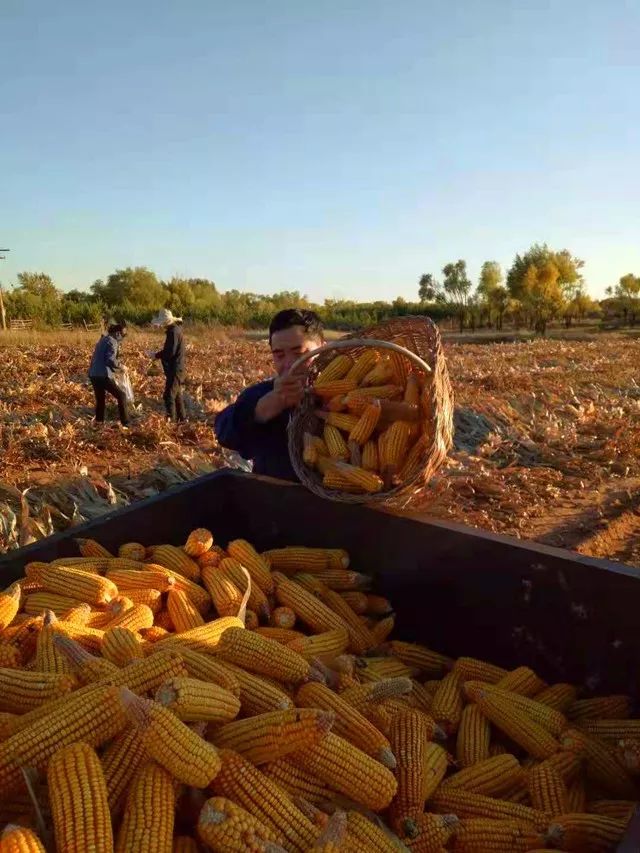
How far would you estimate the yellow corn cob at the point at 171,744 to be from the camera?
1.52 meters

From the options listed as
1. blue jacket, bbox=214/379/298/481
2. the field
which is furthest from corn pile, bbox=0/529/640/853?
the field

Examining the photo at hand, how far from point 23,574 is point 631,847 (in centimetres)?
260

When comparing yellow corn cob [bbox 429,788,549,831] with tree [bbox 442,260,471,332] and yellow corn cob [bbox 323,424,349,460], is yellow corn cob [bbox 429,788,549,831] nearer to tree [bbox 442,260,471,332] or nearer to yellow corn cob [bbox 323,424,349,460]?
yellow corn cob [bbox 323,424,349,460]

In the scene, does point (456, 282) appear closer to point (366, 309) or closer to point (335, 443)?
point (366, 309)

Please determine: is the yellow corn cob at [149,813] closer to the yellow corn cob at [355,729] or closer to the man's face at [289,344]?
the yellow corn cob at [355,729]

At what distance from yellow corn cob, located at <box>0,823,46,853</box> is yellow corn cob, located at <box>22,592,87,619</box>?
121 centimetres

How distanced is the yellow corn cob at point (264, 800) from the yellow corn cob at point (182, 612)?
3.17ft

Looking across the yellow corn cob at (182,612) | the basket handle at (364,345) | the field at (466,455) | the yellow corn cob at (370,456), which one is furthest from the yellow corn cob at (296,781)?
the field at (466,455)

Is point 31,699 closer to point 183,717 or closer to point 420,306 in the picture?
point 183,717

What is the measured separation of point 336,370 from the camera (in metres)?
3.54

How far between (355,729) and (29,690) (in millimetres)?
995

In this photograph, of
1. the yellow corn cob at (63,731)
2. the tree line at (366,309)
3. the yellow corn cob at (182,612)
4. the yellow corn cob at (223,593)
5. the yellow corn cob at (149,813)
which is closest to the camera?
the yellow corn cob at (149,813)

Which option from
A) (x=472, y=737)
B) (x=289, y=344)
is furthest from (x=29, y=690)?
(x=289, y=344)

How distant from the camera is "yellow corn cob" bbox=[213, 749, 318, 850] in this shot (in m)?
1.53
